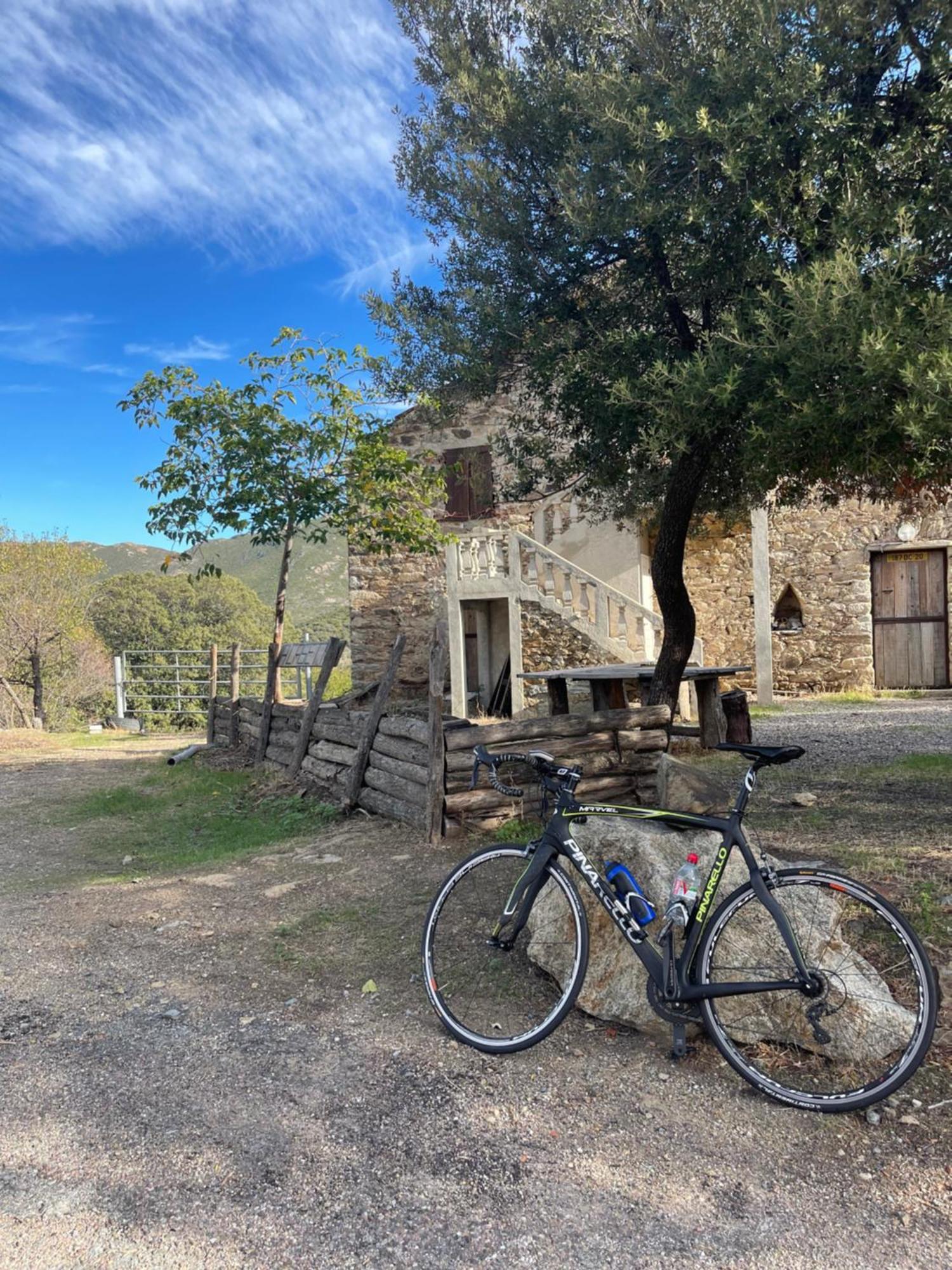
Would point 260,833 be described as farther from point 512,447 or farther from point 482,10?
point 482,10

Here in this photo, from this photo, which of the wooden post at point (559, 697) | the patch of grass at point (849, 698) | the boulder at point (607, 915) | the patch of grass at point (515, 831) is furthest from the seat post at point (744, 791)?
the patch of grass at point (849, 698)

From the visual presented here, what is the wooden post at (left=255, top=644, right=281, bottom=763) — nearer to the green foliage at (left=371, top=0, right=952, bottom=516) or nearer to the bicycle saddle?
the green foliage at (left=371, top=0, right=952, bottom=516)

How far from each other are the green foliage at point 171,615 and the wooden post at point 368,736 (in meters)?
34.2

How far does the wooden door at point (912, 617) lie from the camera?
14.5 m

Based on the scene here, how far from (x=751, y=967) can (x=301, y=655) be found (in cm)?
845

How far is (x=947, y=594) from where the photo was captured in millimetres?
14484

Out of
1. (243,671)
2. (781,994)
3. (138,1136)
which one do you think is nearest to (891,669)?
(781,994)

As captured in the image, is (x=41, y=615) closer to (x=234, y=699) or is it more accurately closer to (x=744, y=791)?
(x=234, y=699)

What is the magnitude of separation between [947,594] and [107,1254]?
15.3 meters

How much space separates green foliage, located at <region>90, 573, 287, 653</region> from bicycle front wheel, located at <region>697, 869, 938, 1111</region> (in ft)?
127

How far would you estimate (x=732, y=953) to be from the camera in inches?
120

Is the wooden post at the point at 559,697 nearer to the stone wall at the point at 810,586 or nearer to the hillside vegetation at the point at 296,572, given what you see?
the stone wall at the point at 810,586

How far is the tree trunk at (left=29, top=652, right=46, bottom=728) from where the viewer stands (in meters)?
20.5

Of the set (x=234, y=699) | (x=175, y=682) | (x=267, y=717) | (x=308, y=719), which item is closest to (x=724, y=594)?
(x=234, y=699)
